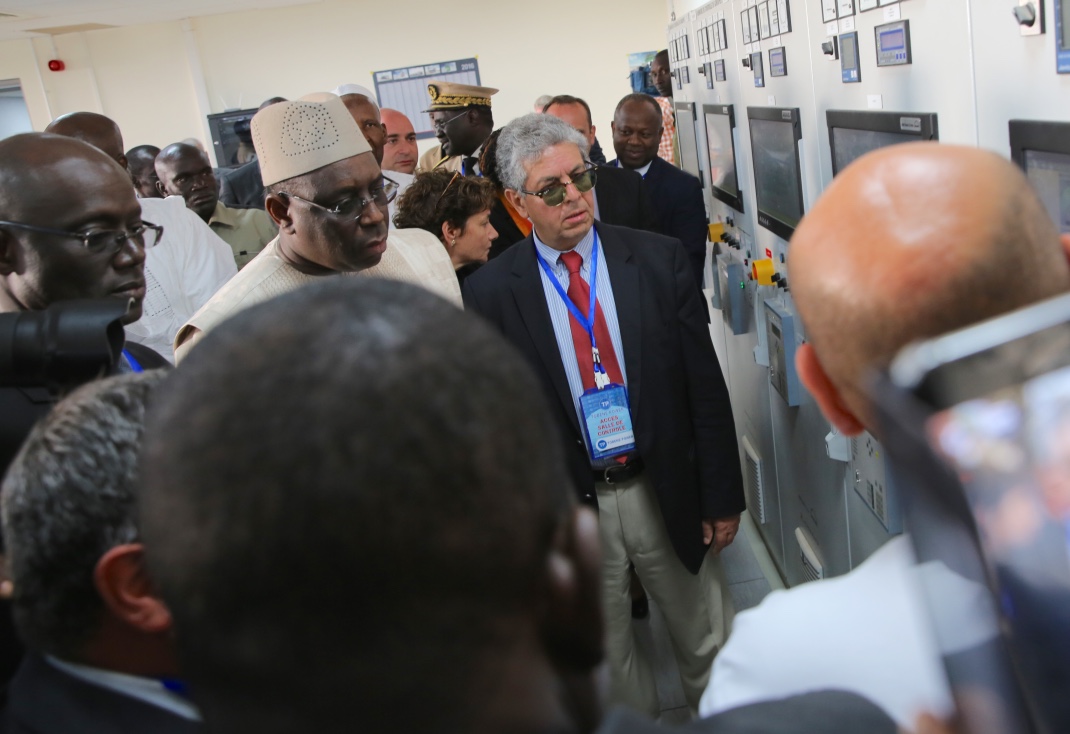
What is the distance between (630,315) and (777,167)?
93cm

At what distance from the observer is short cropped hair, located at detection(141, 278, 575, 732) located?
46 cm

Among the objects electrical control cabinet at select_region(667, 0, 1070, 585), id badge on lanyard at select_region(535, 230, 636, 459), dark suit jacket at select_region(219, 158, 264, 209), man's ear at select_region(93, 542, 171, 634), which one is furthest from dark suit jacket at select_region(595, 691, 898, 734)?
dark suit jacket at select_region(219, 158, 264, 209)

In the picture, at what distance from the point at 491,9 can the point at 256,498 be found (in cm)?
1036

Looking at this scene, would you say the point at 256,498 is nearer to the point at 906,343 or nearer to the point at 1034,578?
the point at 1034,578

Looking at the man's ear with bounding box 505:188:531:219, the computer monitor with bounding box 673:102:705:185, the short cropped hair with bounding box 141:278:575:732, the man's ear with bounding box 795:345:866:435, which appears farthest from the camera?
the computer monitor with bounding box 673:102:705:185

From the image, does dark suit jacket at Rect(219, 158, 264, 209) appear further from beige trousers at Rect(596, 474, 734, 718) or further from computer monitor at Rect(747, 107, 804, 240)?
beige trousers at Rect(596, 474, 734, 718)

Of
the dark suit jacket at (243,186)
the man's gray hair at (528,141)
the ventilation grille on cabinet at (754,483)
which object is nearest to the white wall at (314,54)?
the dark suit jacket at (243,186)

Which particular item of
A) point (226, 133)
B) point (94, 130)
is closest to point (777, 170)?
point (94, 130)

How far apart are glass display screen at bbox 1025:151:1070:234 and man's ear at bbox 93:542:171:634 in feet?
4.29

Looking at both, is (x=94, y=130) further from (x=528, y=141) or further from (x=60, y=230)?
(x=60, y=230)

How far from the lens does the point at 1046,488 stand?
41 cm

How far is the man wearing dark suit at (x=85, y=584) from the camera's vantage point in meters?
0.86

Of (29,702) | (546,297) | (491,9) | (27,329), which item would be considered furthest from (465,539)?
(491,9)

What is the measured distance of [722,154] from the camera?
3.95 m
